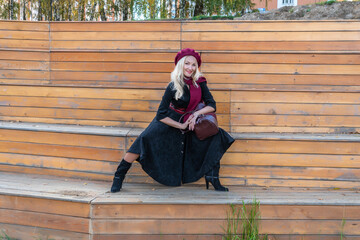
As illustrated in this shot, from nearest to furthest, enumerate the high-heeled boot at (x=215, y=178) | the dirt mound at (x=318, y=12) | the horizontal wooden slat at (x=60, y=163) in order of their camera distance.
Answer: the high-heeled boot at (x=215, y=178)
the horizontal wooden slat at (x=60, y=163)
the dirt mound at (x=318, y=12)

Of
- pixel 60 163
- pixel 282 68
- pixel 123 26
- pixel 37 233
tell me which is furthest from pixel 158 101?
pixel 37 233

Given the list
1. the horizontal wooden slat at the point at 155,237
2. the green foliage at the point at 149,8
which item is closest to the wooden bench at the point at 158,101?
the horizontal wooden slat at the point at 155,237

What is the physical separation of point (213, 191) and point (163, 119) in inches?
29.4

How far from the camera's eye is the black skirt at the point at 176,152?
289 centimetres

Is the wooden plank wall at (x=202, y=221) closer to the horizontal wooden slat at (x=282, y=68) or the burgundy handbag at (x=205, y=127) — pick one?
the burgundy handbag at (x=205, y=127)

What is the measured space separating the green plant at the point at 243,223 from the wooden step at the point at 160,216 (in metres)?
0.04

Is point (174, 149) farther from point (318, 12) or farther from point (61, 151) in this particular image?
point (318, 12)

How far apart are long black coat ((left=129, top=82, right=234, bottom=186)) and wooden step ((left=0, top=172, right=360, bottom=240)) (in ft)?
0.96

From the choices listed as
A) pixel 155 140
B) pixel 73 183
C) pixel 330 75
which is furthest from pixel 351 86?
pixel 73 183

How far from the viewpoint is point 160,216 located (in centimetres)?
259

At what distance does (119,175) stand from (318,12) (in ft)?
17.9

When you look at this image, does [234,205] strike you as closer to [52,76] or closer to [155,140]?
[155,140]

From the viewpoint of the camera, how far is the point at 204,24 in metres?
4.21

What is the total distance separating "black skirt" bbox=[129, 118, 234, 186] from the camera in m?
2.89
